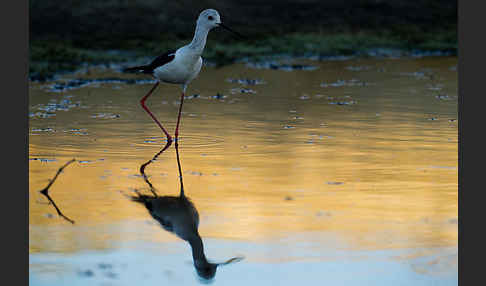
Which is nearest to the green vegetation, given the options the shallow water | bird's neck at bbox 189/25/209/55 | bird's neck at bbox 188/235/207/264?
the shallow water

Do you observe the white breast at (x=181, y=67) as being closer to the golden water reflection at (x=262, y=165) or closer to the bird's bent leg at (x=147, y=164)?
the golden water reflection at (x=262, y=165)

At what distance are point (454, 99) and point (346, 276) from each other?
9.87 metres

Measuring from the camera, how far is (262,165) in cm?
859

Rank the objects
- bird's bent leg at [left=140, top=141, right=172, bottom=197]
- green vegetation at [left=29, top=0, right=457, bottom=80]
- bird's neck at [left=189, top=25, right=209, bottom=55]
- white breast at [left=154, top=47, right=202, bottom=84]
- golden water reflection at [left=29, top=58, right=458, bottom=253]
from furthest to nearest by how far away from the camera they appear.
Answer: green vegetation at [left=29, top=0, right=457, bottom=80], white breast at [left=154, top=47, right=202, bottom=84], bird's neck at [left=189, top=25, right=209, bottom=55], bird's bent leg at [left=140, top=141, right=172, bottom=197], golden water reflection at [left=29, top=58, right=458, bottom=253]

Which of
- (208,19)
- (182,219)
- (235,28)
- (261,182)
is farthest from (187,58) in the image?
(235,28)

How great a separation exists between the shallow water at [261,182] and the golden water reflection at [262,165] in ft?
0.07

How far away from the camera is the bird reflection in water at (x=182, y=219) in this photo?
5359mm

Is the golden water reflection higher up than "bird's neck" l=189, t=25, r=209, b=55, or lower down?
lower down

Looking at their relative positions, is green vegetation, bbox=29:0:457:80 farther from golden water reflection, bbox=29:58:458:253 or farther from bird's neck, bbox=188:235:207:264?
bird's neck, bbox=188:235:207:264

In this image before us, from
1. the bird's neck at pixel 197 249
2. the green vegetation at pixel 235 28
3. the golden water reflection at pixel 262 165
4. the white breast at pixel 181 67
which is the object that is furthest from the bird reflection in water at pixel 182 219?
the green vegetation at pixel 235 28

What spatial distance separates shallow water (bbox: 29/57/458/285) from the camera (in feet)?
18.0

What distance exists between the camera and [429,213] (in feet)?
21.7

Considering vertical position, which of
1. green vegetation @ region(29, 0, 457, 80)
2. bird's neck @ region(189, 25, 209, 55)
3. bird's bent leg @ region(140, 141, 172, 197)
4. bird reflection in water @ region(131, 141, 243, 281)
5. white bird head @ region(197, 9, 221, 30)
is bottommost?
green vegetation @ region(29, 0, 457, 80)

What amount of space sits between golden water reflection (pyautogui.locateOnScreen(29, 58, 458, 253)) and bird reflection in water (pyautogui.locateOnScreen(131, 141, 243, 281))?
101mm
